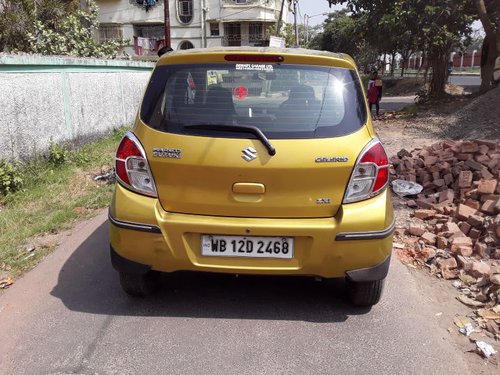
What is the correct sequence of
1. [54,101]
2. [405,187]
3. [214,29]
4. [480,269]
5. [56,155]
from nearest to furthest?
[480,269]
[405,187]
[56,155]
[54,101]
[214,29]

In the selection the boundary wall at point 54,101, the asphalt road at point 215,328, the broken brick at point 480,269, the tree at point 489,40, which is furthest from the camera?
the tree at point 489,40

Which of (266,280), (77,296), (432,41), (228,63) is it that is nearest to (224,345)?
(266,280)

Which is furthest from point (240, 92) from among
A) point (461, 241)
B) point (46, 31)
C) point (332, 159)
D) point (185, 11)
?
point (185, 11)

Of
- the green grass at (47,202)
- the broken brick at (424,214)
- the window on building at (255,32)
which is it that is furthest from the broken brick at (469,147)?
the window on building at (255,32)

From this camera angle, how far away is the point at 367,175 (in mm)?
3123

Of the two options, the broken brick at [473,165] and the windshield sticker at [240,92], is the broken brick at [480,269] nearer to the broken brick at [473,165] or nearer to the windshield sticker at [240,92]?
the broken brick at [473,165]

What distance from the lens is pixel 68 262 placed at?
4.31 meters

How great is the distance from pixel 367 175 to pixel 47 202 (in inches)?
164

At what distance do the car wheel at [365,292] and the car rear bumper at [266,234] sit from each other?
0.56 feet

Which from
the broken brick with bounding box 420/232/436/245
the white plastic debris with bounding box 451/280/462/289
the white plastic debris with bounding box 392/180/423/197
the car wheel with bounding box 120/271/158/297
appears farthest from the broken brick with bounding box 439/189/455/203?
the car wheel with bounding box 120/271/158/297

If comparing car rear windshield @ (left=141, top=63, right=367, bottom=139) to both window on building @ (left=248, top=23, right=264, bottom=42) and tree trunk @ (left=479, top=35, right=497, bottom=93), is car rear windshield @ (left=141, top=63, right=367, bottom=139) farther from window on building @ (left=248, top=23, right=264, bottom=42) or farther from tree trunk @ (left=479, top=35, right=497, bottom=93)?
window on building @ (left=248, top=23, right=264, bottom=42)

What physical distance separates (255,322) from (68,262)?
194 cm

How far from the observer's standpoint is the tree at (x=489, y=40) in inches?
594

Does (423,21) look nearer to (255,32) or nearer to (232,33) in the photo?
(255,32)
